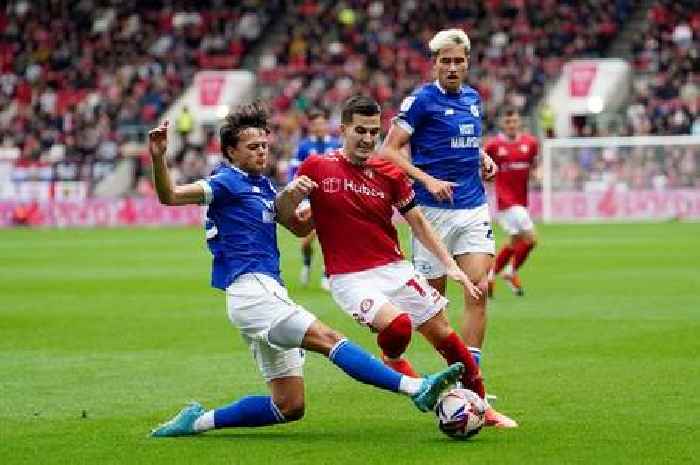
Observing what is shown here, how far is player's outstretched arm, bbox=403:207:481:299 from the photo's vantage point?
9234 millimetres

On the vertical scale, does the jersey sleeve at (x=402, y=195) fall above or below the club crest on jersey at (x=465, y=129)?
→ below

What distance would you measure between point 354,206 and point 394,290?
1.82ft

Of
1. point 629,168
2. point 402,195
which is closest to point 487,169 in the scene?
point 402,195

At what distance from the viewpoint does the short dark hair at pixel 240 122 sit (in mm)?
9281

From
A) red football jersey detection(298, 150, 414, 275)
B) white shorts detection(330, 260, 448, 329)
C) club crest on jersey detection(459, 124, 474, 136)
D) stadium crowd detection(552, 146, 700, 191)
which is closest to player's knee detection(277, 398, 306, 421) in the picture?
white shorts detection(330, 260, 448, 329)

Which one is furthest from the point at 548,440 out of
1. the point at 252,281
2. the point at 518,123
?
the point at 518,123

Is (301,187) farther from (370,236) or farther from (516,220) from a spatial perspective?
(516,220)

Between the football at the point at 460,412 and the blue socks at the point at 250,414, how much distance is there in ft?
3.46

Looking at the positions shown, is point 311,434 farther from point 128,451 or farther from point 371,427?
point 128,451

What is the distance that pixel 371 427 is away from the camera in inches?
375

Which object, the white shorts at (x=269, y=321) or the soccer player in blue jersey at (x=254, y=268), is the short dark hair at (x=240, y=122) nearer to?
the soccer player in blue jersey at (x=254, y=268)

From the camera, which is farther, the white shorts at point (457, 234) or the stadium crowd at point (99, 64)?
the stadium crowd at point (99, 64)

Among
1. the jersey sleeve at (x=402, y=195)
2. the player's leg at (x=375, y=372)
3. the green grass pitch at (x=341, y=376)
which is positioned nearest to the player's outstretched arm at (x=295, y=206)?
the jersey sleeve at (x=402, y=195)

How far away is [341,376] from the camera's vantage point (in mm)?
12211
